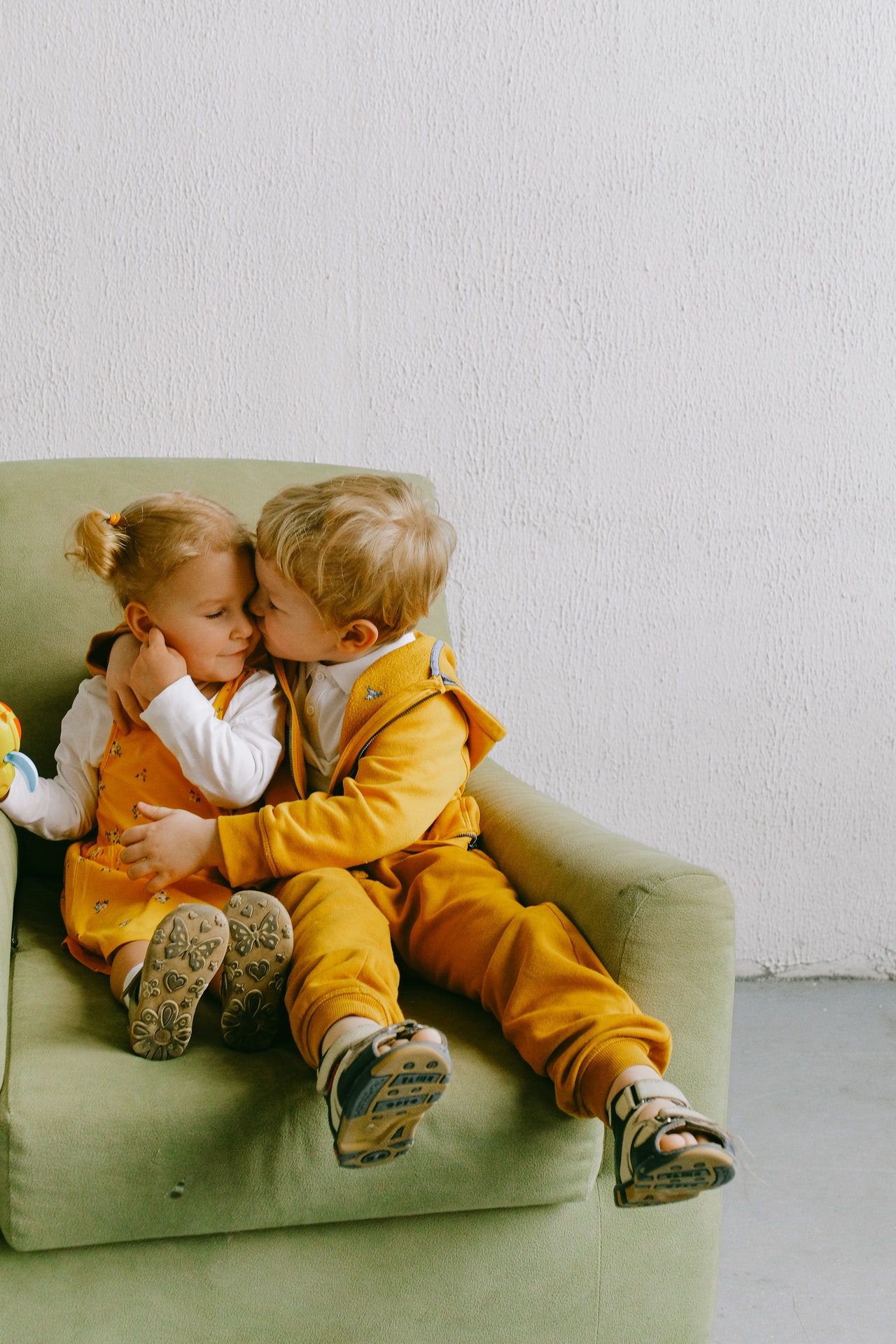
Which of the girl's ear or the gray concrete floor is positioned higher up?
the girl's ear

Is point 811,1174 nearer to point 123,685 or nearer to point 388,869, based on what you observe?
point 388,869

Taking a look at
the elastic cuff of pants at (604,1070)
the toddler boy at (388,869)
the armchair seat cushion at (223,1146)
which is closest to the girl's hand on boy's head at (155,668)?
the toddler boy at (388,869)

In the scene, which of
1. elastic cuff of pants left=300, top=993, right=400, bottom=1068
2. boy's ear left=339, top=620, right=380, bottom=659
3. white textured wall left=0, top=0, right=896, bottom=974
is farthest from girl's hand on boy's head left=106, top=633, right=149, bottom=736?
white textured wall left=0, top=0, right=896, bottom=974

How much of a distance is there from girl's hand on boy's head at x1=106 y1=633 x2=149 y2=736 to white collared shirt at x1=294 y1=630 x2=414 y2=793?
198 millimetres

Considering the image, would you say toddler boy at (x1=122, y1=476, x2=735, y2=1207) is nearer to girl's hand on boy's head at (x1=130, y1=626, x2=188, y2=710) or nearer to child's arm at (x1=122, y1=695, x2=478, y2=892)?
child's arm at (x1=122, y1=695, x2=478, y2=892)

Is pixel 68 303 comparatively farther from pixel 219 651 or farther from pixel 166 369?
pixel 219 651

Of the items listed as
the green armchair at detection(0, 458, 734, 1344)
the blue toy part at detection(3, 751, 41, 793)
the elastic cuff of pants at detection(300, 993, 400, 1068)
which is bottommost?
the green armchair at detection(0, 458, 734, 1344)

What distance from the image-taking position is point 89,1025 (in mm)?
993

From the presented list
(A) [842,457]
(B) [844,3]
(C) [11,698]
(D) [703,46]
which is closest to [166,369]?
(C) [11,698]

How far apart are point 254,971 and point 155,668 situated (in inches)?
15.3

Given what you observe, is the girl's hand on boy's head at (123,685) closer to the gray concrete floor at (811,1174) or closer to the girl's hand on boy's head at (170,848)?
the girl's hand on boy's head at (170,848)

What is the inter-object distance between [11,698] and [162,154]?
3.16 ft

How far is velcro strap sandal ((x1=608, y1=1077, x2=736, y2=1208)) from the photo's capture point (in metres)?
0.82

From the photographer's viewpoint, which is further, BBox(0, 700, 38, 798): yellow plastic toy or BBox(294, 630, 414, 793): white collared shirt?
BBox(294, 630, 414, 793): white collared shirt
